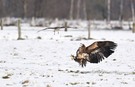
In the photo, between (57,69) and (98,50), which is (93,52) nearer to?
(98,50)

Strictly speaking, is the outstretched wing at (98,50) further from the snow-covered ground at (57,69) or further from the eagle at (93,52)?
the snow-covered ground at (57,69)

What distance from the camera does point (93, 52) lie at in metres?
12.0

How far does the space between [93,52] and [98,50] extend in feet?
0.59

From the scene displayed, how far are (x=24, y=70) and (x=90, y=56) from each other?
2346mm

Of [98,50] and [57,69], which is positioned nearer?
[98,50]

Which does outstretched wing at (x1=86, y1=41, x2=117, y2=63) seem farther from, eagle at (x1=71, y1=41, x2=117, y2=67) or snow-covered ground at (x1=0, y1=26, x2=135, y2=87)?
snow-covered ground at (x1=0, y1=26, x2=135, y2=87)

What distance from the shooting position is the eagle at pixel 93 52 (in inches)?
468

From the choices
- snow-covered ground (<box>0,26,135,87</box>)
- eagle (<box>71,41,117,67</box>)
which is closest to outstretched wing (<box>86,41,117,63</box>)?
eagle (<box>71,41,117,67</box>)

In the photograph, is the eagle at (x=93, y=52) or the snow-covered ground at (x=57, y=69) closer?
the snow-covered ground at (x=57, y=69)

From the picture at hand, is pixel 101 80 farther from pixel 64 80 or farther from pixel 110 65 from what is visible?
pixel 110 65

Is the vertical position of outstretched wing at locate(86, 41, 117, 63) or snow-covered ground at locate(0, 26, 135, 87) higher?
outstretched wing at locate(86, 41, 117, 63)

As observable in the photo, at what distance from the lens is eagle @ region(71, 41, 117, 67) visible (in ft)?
39.0

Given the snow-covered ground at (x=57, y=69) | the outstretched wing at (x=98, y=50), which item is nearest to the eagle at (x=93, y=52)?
the outstretched wing at (x=98, y=50)

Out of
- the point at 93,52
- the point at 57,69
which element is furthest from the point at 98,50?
the point at 57,69
